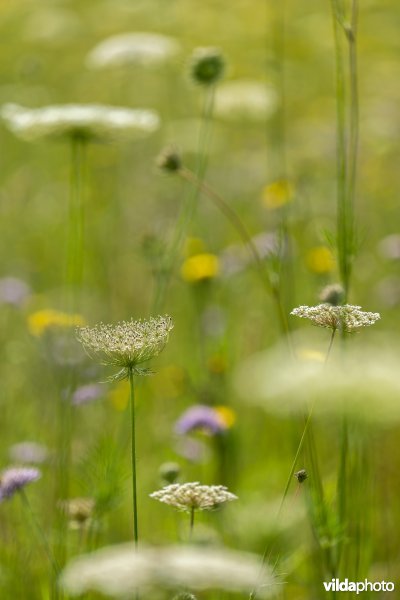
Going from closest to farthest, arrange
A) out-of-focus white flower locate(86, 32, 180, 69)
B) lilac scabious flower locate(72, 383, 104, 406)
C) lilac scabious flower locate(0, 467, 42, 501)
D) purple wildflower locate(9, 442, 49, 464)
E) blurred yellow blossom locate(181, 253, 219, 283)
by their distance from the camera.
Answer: lilac scabious flower locate(0, 467, 42, 501)
purple wildflower locate(9, 442, 49, 464)
lilac scabious flower locate(72, 383, 104, 406)
blurred yellow blossom locate(181, 253, 219, 283)
out-of-focus white flower locate(86, 32, 180, 69)

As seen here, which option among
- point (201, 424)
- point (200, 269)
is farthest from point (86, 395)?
point (200, 269)

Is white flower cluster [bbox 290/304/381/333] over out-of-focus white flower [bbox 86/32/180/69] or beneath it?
beneath

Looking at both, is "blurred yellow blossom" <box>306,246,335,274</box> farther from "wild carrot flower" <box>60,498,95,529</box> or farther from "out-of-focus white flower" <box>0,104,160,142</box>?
"wild carrot flower" <box>60,498,95,529</box>

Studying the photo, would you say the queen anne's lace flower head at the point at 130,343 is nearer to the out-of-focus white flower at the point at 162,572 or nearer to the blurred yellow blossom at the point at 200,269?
the out-of-focus white flower at the point at 162,572

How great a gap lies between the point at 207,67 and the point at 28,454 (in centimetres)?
124

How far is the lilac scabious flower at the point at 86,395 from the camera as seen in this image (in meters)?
2.17

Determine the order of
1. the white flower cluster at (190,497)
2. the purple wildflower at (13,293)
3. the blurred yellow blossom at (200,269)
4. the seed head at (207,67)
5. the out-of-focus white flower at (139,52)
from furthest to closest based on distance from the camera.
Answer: the out-of-focus white flower at (139,52) < the purple wildflower at (13,293) < the blurred yellow blossom at (200,269) < the seed head at (207,67) < the white flower cluster at (190,497)

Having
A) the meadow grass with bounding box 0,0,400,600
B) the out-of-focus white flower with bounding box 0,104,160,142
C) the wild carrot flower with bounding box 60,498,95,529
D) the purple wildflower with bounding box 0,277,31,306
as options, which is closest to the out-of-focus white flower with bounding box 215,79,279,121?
the meadow grass with bounding box 0,0,400,600

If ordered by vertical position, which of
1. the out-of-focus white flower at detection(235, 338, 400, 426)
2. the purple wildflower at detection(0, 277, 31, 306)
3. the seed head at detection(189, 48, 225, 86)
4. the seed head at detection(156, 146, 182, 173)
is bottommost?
the out-of-focus white flower at detection(235, 338, 400, 426)

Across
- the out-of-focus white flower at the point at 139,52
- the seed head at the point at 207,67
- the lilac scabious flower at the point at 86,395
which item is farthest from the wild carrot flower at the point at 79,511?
the out-of-focus white flower at the point at 139,52

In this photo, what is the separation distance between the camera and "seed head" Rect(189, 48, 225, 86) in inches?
96.6

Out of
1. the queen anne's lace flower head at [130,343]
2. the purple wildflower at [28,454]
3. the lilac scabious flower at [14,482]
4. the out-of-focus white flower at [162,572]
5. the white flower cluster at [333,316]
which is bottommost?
the out-of-focus white flower at [162,572]

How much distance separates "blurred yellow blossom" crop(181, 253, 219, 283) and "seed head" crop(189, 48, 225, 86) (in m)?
0.76

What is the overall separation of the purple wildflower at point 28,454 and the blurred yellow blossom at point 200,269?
1068 millimetres
